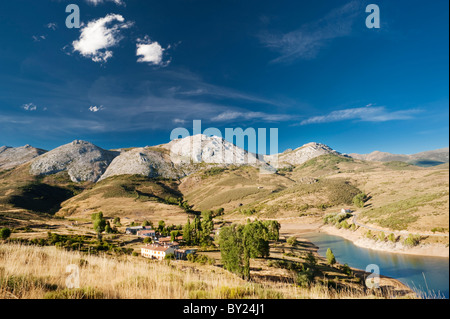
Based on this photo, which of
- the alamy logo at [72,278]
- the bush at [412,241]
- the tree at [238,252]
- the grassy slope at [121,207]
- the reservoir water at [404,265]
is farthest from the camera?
the grassy slope at [121,207]

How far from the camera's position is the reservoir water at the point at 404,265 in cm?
2077

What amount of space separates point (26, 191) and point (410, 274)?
252m

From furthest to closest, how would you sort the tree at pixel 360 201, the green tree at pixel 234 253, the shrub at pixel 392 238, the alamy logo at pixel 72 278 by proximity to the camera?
1. the tree at pixel 360 201
2. the shrub at pixel 392 238
3. the green tree at pixel 234 253
4. the alamy logo at pixel 72 278

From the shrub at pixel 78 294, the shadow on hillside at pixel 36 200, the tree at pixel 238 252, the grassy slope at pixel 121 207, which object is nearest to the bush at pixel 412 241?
the tree at pixel 238 252

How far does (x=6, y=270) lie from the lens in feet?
25.0

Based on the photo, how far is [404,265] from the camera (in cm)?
3048

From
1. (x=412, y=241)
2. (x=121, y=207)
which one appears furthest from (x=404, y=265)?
(x=121, y=207)

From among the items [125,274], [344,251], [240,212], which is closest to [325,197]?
[240,212]

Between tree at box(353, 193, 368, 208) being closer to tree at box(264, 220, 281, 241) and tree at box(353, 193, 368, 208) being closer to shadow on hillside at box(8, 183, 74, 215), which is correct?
tree at box(264, 220, 281, 241)

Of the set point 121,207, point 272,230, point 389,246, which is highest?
point 389,246

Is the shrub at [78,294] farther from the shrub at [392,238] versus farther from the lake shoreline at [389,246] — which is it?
the shrub at [392,238]

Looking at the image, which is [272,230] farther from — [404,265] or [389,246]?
[404,265]

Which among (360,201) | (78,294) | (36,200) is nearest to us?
(78,294)

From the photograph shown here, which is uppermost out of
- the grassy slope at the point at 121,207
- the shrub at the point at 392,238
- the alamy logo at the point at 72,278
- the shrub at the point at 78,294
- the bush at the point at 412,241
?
the shrub at the point at 78,294
